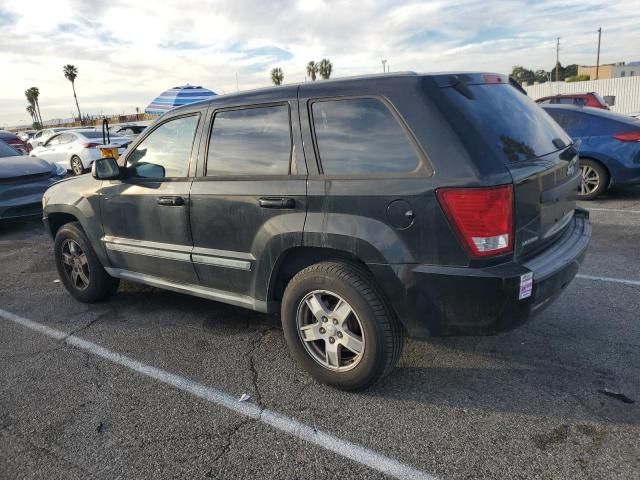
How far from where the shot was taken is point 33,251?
701 centimetres

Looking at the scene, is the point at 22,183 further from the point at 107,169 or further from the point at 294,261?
the point at 294,261

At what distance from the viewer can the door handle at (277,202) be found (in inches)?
120

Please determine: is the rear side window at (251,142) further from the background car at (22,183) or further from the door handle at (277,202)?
the background car at (22,183)

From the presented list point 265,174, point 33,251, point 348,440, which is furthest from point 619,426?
point 33,251

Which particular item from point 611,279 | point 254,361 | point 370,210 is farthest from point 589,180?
point 254,361

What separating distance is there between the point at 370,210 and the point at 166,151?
6.31ft

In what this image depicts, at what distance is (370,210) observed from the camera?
2742 mm

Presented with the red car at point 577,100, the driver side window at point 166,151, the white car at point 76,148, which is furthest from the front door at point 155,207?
the red car at point 577,100

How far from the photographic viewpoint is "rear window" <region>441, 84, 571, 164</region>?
8.66 feet

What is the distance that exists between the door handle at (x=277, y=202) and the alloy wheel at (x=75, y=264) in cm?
236

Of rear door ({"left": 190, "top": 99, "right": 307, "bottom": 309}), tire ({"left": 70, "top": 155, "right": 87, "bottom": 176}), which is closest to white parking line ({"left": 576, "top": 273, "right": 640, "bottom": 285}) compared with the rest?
rear door ({"left": 190, "top": 99, "right": 307, "bottom": 309})

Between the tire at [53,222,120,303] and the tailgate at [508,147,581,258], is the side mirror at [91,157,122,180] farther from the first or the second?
the tailgate at [508,147,581,258]

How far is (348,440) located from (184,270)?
1.84 m

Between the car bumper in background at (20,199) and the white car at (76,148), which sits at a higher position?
the white car at (76,148)
